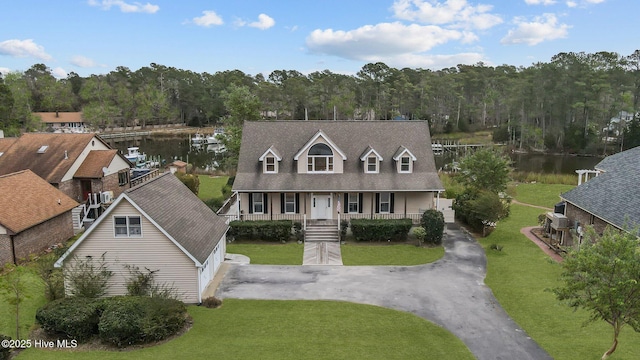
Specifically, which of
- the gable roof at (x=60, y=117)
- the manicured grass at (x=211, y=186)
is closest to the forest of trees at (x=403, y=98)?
the gable roof at (x=60, y=117)

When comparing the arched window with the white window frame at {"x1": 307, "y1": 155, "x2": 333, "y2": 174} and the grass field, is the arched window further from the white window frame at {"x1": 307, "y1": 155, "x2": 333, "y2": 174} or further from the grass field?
the grass field

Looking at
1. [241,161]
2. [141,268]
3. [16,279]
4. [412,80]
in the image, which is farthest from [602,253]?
[412,80]

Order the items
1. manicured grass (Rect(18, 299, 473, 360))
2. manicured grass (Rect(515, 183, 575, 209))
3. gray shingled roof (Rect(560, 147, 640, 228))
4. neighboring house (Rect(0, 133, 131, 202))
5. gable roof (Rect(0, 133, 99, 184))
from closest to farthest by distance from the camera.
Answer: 1. manicured grass (Rect(18, 299, 473, 360))
2. gray shingled roof (Rect(560, 147, 640, 228))
3. gable roof (Rect(0, 133, 99, 184))
4. neighboring house (Rect(0, 133, 131, 202))
5. manicured grass (Rect(515, 183, 575, 209))

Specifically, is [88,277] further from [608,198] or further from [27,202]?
[608,198]

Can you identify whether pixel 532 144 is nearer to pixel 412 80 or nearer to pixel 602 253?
pixel 412 80

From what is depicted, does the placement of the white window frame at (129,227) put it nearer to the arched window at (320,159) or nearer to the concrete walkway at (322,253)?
the concrete walkway at (322,253)

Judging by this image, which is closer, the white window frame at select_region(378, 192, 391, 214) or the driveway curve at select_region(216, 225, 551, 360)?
the driveway curve at select_region(216, 225, 551, 360)

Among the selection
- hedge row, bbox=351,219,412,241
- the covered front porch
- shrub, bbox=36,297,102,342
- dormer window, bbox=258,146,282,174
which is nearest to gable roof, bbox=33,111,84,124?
dormer window, bbox=258,146,282,174

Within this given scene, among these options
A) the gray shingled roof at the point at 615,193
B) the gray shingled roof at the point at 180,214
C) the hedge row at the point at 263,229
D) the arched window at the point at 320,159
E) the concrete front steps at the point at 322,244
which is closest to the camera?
the gray shingled roof at the point at 180,214
